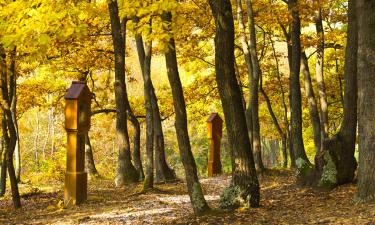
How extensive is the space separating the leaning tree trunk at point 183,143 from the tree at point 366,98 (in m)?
2.60

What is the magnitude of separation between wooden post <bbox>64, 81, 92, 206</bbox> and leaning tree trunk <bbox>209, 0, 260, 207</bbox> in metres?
4.19

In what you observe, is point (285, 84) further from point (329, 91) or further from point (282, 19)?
point (282, 19)

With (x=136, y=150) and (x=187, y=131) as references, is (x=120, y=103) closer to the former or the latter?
(x=136, y=150)

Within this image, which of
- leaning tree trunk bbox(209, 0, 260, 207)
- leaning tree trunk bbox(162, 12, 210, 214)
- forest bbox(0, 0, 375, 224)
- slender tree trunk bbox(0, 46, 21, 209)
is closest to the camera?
forest bbox(0, 0, 375, 224)

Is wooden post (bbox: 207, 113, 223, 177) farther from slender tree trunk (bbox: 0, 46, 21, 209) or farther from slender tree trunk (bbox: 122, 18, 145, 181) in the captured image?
slender tree trunk (bbox: 0, 46, 21, 209)

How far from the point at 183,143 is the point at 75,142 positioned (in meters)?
3.93

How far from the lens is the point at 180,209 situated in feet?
30.0

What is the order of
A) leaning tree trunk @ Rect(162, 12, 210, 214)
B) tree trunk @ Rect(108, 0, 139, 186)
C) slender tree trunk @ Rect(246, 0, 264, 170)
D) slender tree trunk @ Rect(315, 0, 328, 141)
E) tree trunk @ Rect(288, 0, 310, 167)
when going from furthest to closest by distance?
1. slender tree trunk @ Rect(315, 0, 328, 141)
2. tree trunk @ Rect(108, 0, 139, 186)
3. slender tree trunk @ Rect(246, 0, 264, 170)
4. tree trunk @ Rect(288, 0, 310, 167)
5. leaning tree trunk @ Rect(162, 12, 210, 214)

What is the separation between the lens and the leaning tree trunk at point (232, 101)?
7793mm

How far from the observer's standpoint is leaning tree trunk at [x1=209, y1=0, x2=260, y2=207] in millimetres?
7793

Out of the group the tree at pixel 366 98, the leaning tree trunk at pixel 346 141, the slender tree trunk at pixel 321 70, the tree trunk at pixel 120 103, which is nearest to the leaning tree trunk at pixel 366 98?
the tree at pixel 366 98

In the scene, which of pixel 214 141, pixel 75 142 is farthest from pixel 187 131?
pixel 214 141

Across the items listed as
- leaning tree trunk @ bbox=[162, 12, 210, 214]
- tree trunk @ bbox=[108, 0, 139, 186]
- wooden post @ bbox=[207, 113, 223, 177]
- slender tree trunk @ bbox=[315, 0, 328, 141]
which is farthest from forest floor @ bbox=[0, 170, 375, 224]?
wooden post @ bbox=[207, 113, 223, 177]

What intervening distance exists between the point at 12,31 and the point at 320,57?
40.1 feet
